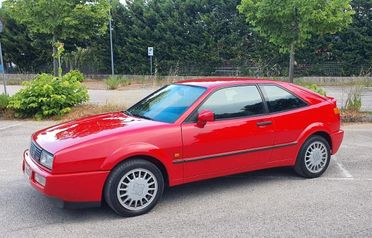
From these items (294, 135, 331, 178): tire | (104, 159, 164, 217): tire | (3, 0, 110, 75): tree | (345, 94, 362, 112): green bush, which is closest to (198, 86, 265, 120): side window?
(294, 135, 331, 178): tire

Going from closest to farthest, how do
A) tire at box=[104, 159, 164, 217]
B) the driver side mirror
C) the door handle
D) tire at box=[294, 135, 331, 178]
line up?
tire at box=[104, 159, 164, 217], the driver side mirror, the door handle, tire at box=[294, 135, 331, 178]

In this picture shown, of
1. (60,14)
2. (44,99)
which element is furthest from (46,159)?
(60,14)

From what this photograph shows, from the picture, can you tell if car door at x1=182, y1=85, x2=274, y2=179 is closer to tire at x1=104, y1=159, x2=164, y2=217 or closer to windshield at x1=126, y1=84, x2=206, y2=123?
windshield at x1=126, y1=84, x2=206, y2=123

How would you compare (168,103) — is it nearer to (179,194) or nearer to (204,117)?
(204,117)

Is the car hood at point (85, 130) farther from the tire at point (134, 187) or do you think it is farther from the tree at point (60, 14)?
the tree at point (60, 14)

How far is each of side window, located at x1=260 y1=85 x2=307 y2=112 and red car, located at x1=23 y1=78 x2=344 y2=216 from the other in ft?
0.05

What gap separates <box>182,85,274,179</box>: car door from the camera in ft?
15.9

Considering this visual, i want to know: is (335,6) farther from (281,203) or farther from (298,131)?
(281,203)

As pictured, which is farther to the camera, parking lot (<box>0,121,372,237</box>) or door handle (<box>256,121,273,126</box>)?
door handle (<box>256,121,273,126</box>)

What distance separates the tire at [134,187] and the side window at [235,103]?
0.98m

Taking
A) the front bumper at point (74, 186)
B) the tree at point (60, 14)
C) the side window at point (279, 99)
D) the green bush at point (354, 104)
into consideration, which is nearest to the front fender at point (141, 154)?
the front bumper at point (74, 186)

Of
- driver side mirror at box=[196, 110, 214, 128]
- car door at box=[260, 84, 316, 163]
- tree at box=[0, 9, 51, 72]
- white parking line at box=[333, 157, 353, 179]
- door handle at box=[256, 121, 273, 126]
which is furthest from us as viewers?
tree at box=[0, 9, 51, 72]

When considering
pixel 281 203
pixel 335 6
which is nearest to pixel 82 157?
pixel 281 203

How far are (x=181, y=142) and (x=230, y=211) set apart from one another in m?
0.94
